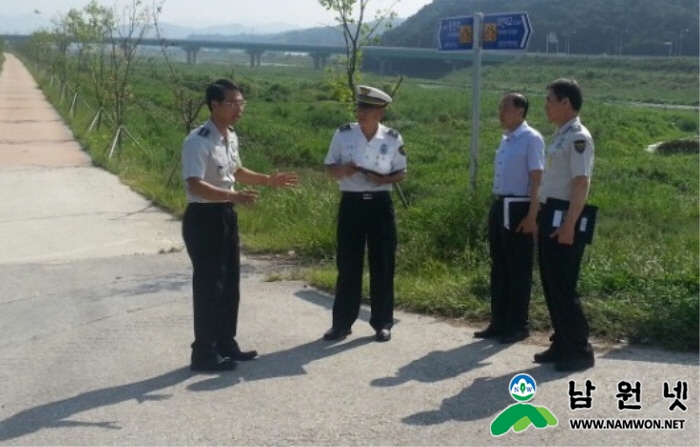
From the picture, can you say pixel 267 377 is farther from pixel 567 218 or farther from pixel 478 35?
pixel 478 35

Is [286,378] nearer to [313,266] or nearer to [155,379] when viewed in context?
[155,379]

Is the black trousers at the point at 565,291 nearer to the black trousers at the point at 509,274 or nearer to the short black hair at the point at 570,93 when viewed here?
the black trousers at the point at 509,274

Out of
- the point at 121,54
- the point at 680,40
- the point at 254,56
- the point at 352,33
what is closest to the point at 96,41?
the point at 121,54

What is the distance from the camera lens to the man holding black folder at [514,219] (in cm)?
601

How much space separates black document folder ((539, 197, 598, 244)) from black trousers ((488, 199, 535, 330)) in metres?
0.57

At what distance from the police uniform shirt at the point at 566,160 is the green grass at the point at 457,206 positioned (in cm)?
116

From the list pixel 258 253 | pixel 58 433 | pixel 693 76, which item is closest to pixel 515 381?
pixel 58 433

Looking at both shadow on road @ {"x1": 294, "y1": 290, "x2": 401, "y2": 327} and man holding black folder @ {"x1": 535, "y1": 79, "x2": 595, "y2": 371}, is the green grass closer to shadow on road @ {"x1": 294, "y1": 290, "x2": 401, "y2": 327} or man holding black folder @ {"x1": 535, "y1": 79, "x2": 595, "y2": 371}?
shadow on road @ {"x1": 294, "y1": 290, "x2": 401, "y2": 327}

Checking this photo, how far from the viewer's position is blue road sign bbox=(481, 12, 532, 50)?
7652mm

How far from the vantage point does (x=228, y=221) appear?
5.68m

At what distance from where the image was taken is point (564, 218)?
5.45 metres

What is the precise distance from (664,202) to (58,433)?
449 inches

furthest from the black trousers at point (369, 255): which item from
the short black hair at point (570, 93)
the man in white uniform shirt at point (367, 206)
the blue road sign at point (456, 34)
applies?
the blue road sign at point (456, 34)

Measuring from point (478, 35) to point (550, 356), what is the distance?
3.36 m
